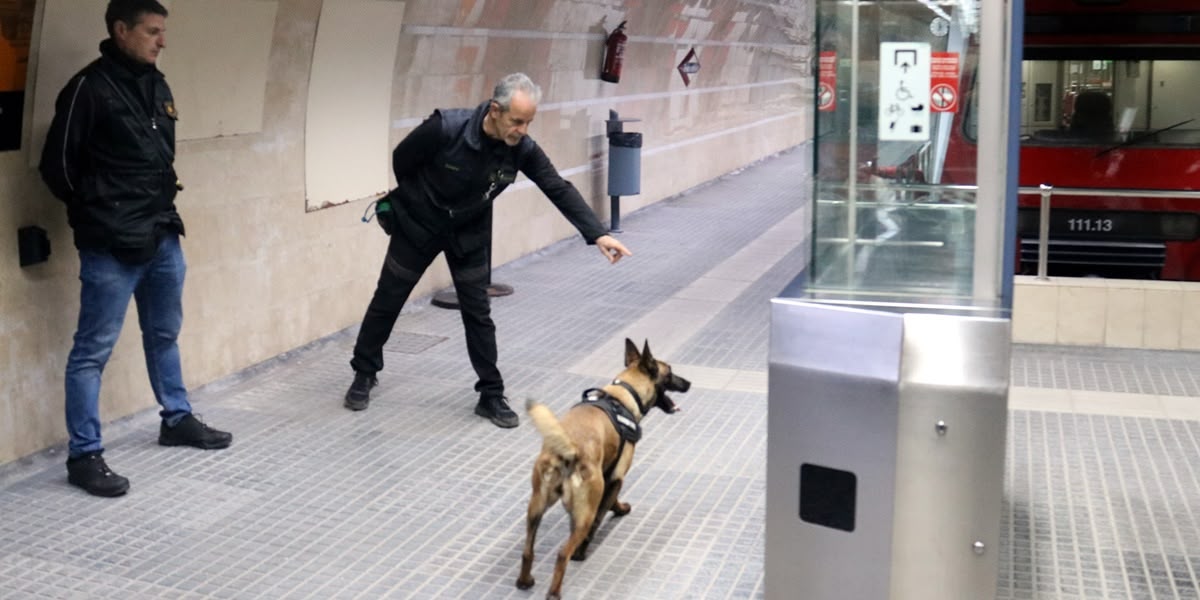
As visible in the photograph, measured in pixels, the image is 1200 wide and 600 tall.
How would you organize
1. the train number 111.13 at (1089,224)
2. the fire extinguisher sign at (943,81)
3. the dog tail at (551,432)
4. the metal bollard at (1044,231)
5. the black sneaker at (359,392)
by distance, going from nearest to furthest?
1. the fire extinguisher sign at (943,81)
2. the dog tail at (551,432)
3. the black sneaker at (359,392)
4. the metal bollard at (1044,231)
5. the train number 111.13 at (1089,224)

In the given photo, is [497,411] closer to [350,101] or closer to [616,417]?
[616,417]

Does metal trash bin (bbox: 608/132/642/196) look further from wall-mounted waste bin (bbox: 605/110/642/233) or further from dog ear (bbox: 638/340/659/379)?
dog ear (bbox: 638/340/659/379)

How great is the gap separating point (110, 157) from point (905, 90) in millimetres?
3561

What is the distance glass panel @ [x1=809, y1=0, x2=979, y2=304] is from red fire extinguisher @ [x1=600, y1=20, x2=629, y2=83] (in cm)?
953

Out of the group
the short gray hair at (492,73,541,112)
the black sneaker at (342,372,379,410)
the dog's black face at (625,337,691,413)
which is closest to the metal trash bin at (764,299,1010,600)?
the dog's black face at (625,337,691,413)

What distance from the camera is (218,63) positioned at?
7.63m

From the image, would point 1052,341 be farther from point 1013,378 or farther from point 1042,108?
point 1042,108

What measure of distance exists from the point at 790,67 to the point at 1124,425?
17814 millimetres

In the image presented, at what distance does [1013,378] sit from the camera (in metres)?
8.34

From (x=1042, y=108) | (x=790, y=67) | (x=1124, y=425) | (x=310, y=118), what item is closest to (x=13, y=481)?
(x=310, y=118)

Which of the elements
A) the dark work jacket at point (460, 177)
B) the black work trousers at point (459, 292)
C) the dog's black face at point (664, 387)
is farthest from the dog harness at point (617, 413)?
the black work trousers at point (459, 292)

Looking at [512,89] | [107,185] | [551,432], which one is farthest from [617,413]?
[107,185]

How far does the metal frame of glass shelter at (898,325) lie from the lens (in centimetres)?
420

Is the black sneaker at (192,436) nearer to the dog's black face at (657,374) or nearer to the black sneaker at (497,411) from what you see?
the black sneaker at (497,411)
